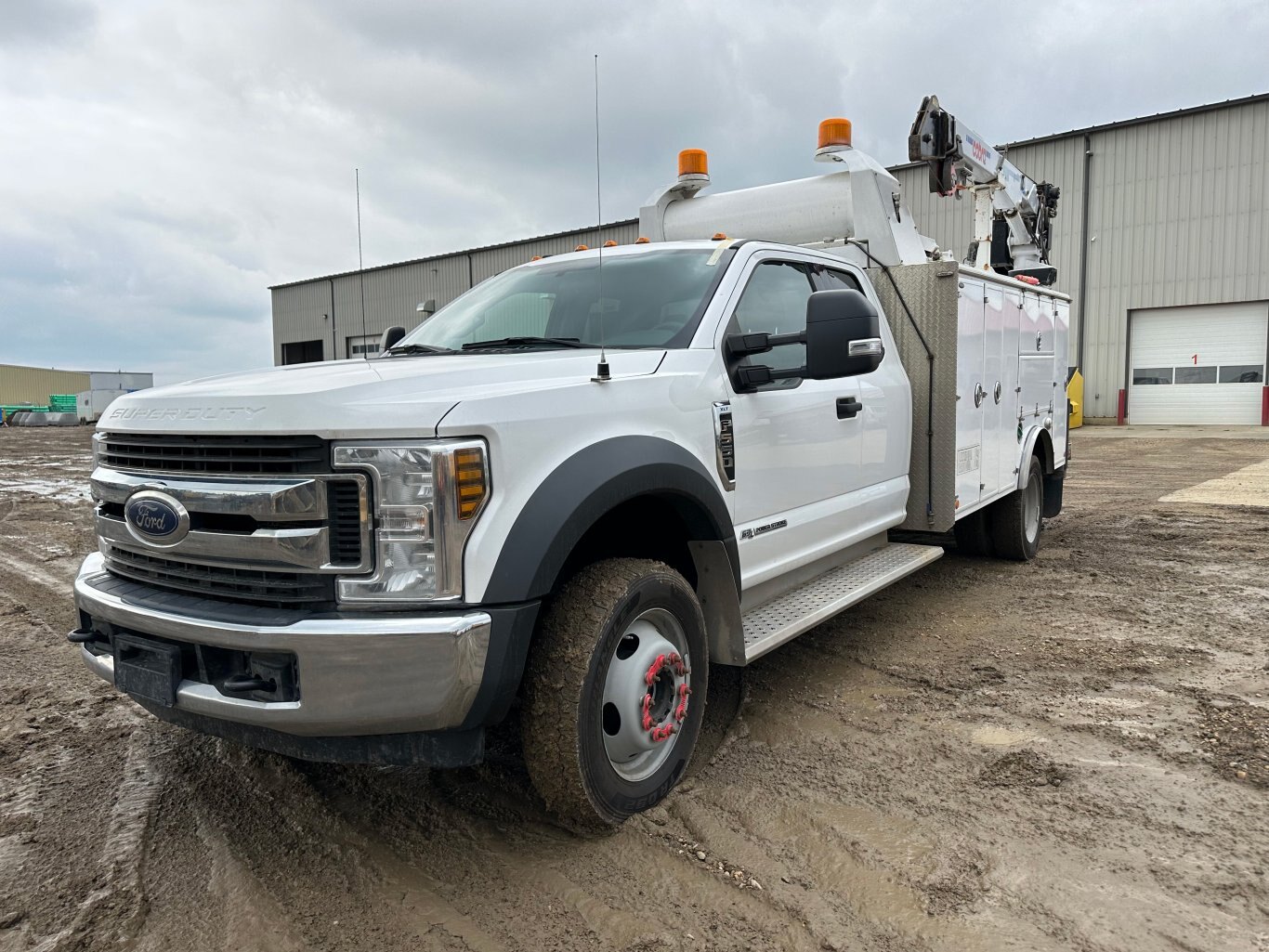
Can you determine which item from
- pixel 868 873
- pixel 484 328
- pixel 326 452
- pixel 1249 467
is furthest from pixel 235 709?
pixel 1249 467

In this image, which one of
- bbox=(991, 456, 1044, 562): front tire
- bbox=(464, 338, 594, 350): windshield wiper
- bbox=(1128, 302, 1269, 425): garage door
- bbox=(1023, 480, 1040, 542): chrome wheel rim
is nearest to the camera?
bbox=(464, 338, 594, 350): windshield wiper

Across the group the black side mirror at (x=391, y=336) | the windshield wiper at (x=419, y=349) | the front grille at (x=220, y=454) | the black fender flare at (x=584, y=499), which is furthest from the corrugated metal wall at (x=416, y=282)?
the front grille at (x=220, y=454)

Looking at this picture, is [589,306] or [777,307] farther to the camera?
[777,307]

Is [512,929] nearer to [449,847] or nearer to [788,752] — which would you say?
[449,847]

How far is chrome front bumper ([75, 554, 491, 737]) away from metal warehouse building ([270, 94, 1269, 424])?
19.8 metres

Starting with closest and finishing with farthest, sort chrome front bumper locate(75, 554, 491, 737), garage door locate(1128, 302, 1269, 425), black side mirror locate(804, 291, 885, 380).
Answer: chrome front bumper locate(75, 554, 491, 737) → black side mirror locate(804, 291, 885, 380) → garage door locate(1128, 302, 1269, 425)

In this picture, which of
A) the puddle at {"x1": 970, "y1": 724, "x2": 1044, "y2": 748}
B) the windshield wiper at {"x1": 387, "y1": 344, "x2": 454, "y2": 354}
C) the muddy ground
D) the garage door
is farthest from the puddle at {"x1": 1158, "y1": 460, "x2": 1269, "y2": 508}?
the garage door

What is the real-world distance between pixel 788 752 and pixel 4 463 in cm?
1863

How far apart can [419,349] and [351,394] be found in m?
1.51

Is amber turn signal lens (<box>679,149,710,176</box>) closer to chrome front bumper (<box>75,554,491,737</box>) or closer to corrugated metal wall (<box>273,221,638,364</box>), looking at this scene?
chrome front bumper (<box>75,554,491,737</box>)

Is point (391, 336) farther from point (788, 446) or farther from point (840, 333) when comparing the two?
point (840, 333)

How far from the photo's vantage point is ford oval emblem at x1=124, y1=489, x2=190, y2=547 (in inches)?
96.0

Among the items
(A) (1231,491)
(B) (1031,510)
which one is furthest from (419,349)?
(A) (1231,491)

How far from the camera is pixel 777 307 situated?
3.98m
